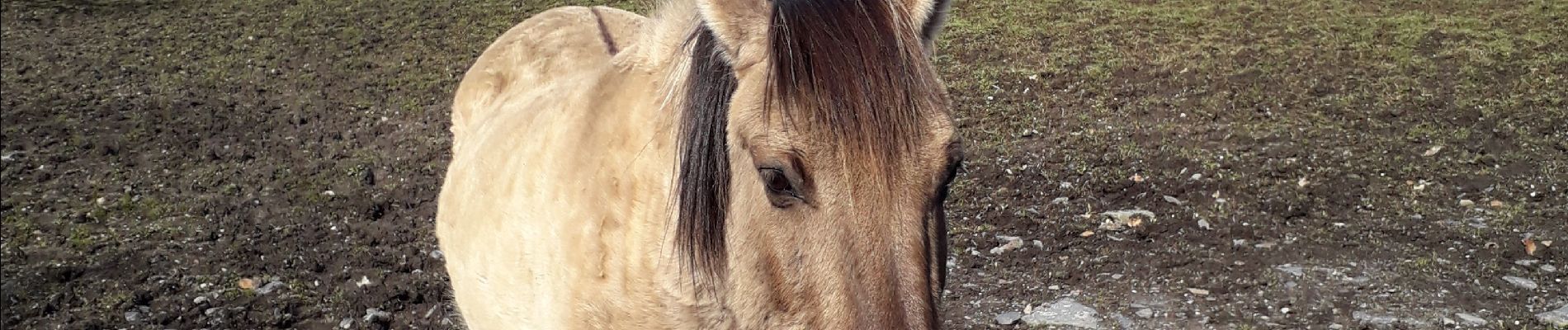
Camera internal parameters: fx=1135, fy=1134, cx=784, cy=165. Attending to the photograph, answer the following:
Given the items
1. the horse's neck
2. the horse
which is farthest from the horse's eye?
the horse's neck

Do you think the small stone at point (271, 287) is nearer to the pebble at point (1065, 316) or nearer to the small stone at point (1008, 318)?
the small stone at point (1008, 318)

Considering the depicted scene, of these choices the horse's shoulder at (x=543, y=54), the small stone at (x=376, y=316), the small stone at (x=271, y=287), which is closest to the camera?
the horse's shoulder at (x=543, y=54)

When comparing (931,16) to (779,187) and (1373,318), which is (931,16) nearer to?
(779,187)

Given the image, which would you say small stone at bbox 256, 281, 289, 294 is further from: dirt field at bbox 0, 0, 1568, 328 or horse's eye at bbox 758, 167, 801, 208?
horse's eye at bbox 758, 167, 801, 208

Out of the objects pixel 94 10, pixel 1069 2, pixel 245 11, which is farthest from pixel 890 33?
pixel 94 10

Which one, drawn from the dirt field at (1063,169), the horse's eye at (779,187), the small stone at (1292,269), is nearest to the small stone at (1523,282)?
the dirt field at (1063,169)

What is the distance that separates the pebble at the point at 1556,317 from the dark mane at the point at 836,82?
11.1 ft

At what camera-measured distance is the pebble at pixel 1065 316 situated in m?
4.26

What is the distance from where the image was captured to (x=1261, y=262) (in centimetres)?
462

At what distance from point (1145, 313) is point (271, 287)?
3601 mm

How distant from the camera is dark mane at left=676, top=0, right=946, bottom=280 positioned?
162 centimetres

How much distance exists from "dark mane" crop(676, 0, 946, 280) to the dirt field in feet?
2.34

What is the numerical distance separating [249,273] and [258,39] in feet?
15.8

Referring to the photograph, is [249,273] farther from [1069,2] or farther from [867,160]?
[1069,2]
